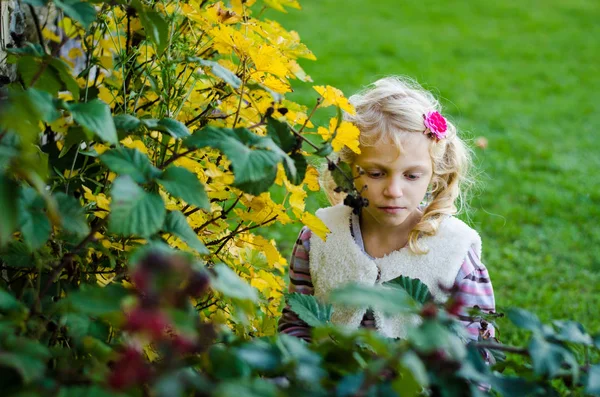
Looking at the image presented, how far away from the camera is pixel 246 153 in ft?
3.81

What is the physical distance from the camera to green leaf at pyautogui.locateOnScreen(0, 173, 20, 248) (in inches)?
32.4

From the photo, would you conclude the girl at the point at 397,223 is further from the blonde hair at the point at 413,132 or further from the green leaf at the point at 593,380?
the green leaf at the point at 593,380

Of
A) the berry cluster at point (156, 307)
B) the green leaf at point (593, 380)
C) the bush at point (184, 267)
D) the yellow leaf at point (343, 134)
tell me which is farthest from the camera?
the yellow leaf at point (343, 134)

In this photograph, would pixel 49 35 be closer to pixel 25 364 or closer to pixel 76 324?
pixel 76 324

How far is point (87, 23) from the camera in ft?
3.79

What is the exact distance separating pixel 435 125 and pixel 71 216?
126 centimetres

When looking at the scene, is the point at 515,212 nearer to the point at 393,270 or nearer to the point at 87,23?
the point at 393,270

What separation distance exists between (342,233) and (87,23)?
1.28 m

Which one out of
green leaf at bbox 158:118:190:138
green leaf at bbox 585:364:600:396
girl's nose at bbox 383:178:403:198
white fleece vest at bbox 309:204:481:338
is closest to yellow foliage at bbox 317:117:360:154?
green leaf at bbox 158:118:190:138

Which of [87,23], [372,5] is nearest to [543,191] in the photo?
[87,23]

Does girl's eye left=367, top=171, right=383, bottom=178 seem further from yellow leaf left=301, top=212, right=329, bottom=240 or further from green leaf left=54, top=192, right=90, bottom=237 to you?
green leaf left=54, top=192, right=90, bottom=237

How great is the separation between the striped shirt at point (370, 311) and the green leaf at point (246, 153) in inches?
36.7

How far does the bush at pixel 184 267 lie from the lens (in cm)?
81

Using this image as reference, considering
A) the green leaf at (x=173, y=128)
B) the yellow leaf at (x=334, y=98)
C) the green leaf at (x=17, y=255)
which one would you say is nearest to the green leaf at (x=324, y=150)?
the yellow leaf at (x=334, y=98)
